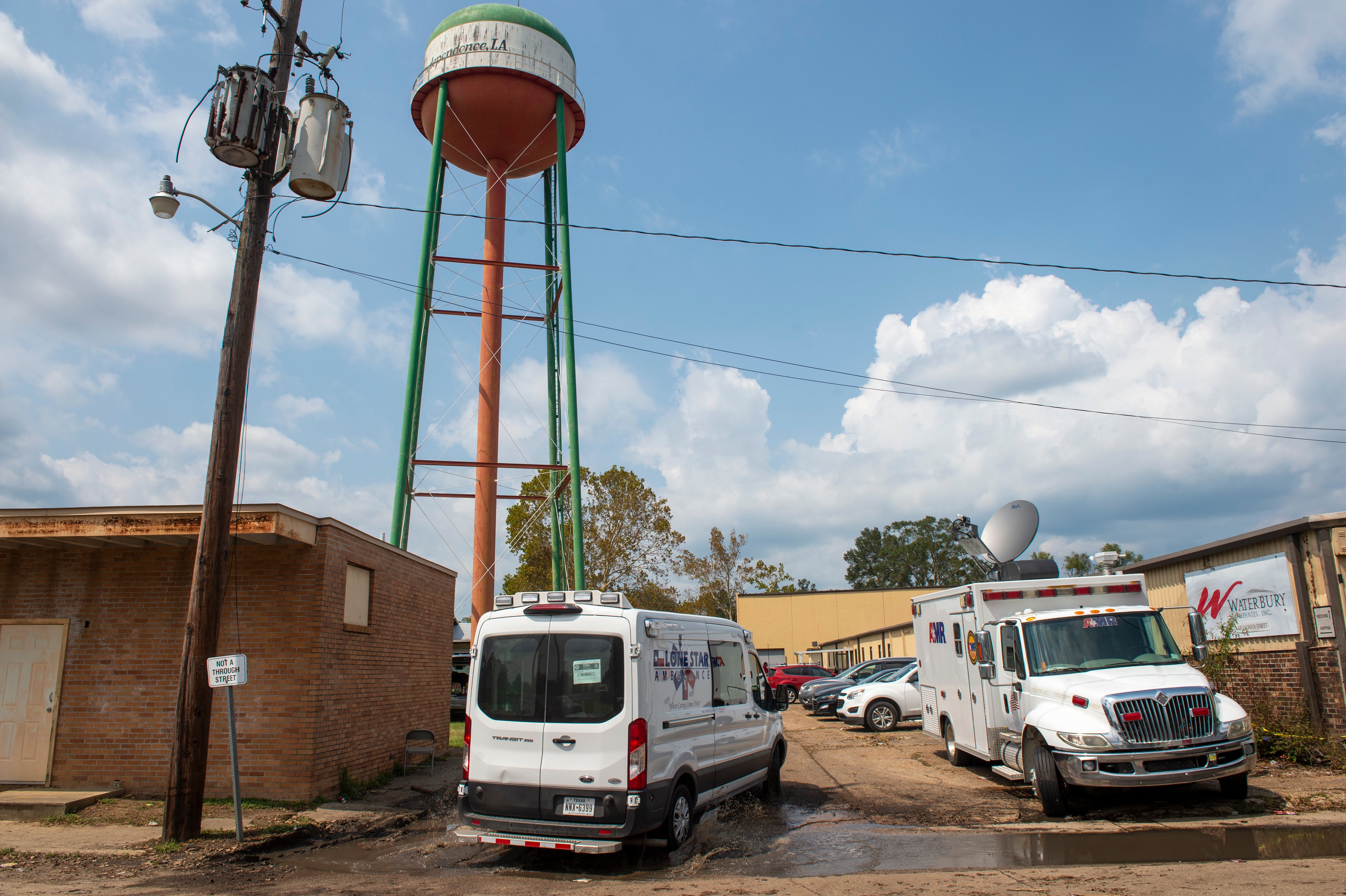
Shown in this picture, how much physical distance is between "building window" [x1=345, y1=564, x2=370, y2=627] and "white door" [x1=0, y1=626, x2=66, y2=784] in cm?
340

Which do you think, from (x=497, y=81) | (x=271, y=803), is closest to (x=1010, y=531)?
(x=271, y=803)

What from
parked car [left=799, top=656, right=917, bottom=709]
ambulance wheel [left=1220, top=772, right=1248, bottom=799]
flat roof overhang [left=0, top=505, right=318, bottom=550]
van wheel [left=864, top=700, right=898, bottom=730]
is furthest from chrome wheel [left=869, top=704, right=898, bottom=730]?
flat roof overhang [left=0, top=505, right=318, bottom=550]

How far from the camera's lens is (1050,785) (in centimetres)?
927

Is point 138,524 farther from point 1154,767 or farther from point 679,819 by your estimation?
point 1154,767

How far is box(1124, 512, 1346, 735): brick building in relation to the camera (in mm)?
11680

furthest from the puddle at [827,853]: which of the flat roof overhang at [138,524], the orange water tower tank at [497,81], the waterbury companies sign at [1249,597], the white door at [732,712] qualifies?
the orange water tower tank at [497,81]

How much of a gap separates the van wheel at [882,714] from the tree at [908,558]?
83355mm

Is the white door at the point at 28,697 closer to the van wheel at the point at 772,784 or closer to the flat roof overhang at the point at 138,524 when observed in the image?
the flat roof overhang at the point at 138,524

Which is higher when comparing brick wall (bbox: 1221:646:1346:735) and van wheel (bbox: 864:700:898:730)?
brick wall (bbox: 1221:646:1346:735)

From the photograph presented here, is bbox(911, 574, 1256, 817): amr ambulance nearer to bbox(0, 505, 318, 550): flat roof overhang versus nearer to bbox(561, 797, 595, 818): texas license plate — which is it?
bbox(561, 797, 595, 818): texas license plate

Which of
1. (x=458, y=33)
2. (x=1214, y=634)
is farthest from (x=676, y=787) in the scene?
(x=458, y=33)

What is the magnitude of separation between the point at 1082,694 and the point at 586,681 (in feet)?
17.4

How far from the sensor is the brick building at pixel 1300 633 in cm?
1168

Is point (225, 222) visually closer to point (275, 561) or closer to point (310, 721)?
point (275, 561)
